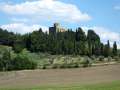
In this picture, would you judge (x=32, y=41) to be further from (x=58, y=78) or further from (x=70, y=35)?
(x=58, y=78)

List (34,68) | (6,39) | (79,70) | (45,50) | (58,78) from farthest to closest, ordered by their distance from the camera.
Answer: (6,39) < (45,50) < (34,68) < (79,70) < (58,78)

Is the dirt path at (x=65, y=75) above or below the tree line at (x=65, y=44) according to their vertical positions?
below

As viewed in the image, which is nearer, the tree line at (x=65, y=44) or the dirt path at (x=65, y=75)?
the dirt path at (x=65, y=75)

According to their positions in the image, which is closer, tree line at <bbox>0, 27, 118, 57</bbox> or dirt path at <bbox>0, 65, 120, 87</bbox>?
→ dirt path at <bbox>0, 65, 120, 87</bbox>

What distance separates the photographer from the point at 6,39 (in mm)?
151500

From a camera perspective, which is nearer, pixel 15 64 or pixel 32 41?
pixel 15 64

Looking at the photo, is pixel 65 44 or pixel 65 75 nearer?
pixel 65 75

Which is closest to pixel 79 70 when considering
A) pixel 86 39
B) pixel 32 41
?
pixel 32 41

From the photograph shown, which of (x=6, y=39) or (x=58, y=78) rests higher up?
(x=6, y=39)

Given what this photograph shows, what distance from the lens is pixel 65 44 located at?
431 ft

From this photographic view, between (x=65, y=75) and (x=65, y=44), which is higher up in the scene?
(x=65, y=44)

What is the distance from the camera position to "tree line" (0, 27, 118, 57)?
125 m

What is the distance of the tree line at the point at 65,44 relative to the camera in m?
125

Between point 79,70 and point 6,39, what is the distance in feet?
282
